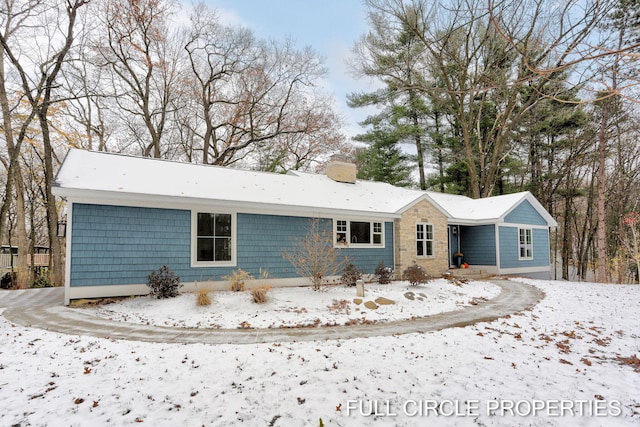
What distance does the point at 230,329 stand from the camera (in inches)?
245

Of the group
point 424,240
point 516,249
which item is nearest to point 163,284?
point 424,240

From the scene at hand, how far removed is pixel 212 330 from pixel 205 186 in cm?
546

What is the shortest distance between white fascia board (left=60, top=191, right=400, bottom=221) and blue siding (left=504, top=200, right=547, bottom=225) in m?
7.26

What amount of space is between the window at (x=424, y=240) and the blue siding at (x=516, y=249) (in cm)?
405

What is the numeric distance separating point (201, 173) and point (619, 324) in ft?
39.0

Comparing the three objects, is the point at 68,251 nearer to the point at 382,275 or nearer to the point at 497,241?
the point at 382,275

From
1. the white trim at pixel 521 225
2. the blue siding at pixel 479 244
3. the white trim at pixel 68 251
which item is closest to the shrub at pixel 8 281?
the white trim at pixel 68 251

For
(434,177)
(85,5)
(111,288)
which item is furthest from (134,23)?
(434,177)

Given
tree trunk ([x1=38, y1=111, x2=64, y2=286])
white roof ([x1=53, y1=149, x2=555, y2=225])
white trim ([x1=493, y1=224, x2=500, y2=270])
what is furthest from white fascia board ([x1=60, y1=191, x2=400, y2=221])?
tree trunk ([x1=38, y1=111, x2=64, y2=286])

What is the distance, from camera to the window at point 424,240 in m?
13.5

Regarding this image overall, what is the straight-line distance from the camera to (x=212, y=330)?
6.13 m

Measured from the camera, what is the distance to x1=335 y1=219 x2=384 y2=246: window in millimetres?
12062

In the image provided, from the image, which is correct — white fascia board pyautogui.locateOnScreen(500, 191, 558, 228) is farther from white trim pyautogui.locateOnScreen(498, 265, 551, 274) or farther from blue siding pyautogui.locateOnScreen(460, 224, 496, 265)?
white trim pyautogui.locateOnScreen(498, 265, 551, 274)

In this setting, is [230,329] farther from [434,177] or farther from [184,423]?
[434,177]
